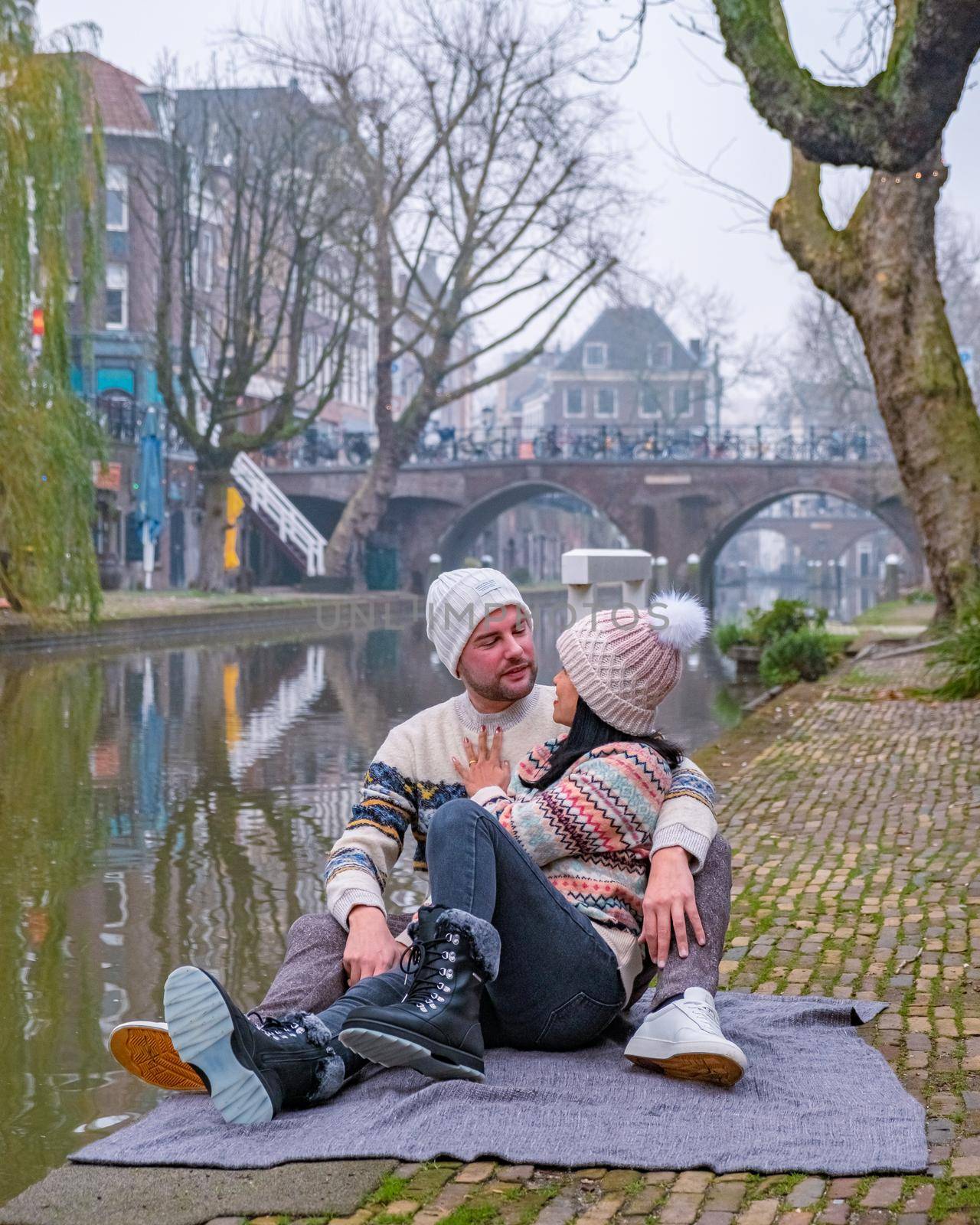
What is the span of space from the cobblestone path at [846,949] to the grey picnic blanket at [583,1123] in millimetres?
46

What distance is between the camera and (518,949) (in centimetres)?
322

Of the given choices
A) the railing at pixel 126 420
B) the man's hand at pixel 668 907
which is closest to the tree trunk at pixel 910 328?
the man's hand at pixel 668 907

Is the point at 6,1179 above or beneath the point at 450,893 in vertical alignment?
beneath

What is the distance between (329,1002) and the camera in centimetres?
339

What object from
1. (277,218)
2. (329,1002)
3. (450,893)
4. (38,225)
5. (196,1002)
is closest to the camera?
(196,1002)

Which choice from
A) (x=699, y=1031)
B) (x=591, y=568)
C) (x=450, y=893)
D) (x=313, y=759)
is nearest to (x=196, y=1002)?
(x=450, y=893)

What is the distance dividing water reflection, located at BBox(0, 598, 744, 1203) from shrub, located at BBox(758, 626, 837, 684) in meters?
0.62

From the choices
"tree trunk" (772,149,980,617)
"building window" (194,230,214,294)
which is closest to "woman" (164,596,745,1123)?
"tree trunk" (772,149,980,617)

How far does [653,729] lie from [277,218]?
94.6ft

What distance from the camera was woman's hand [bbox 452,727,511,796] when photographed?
11.6 feet

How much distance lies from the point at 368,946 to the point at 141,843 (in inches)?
179

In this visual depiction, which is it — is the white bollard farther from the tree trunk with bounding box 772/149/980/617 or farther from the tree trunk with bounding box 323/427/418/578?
the tree trunk with bounding box 323/427/418/578

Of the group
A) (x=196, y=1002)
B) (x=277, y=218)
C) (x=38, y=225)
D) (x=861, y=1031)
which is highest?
(x=277, y=218)

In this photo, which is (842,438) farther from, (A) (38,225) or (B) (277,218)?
(A) (38,225)
